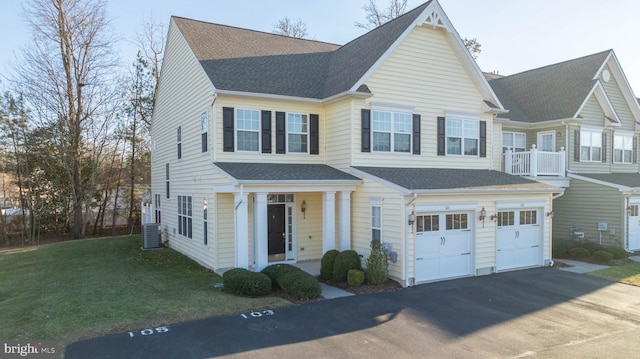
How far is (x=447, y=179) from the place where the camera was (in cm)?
1370

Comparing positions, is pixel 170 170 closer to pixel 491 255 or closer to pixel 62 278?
pixel 62 278

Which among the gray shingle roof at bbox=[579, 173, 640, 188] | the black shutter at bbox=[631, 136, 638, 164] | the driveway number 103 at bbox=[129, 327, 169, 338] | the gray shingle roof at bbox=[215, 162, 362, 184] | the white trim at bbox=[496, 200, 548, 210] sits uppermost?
the black shutter at bbox=[631, 136, 638, 164]

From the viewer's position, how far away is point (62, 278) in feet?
43.6

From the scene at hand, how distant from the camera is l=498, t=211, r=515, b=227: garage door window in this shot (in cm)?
1384

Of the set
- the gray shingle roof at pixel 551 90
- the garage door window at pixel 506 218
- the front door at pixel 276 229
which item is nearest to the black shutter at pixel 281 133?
the front door at pixel 276 229

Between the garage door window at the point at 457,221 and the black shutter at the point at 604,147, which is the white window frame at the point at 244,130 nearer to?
the garage door window at the point at 457,221

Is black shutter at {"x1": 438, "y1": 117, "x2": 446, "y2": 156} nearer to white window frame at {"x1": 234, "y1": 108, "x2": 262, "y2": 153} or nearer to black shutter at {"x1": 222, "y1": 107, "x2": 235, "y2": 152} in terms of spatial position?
white window frame at {"x1": 234, "y1": 108, "x2": 262, "y2": 153}

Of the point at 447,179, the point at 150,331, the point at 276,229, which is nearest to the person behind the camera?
the point at 150,331

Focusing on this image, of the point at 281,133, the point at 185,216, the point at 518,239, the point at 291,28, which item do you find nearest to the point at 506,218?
the point at 518,239

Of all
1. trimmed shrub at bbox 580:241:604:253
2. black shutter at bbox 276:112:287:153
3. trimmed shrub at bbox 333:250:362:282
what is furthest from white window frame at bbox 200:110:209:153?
trimmed shrub at bbox 580:241:604:253

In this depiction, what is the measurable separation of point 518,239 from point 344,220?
20.4 ft

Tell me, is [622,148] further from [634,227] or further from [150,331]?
[150,331]

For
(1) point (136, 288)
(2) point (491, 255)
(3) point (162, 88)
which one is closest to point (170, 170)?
(3) point (162, 88)

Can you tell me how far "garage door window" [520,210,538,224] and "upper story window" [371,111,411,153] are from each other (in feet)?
15.0
